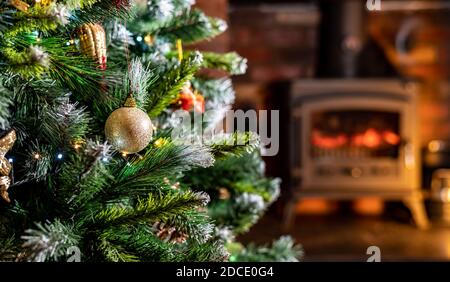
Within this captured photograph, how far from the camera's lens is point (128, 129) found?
2.32ft

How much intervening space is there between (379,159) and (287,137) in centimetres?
53

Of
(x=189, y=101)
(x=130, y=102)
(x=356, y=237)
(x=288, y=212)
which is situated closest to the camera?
(x=130, y=102)

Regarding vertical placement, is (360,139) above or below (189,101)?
above

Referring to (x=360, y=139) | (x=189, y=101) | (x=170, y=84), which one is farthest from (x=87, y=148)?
(x=360, y=139)

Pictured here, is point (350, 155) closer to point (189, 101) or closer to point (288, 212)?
point (288, 212)

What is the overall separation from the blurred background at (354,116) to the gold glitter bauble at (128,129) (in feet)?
6.08

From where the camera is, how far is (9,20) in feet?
2.19

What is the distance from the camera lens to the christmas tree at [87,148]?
66cm

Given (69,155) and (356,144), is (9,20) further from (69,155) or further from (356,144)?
(356,144)

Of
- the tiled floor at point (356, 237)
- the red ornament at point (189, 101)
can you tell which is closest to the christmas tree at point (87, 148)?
the red ornament at point (189, 101)

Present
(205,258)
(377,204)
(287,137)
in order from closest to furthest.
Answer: (205,258) → (287,137) → (377,204)

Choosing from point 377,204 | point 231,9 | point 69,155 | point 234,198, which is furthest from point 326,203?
point 69,155

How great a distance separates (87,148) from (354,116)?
8.79 ft
